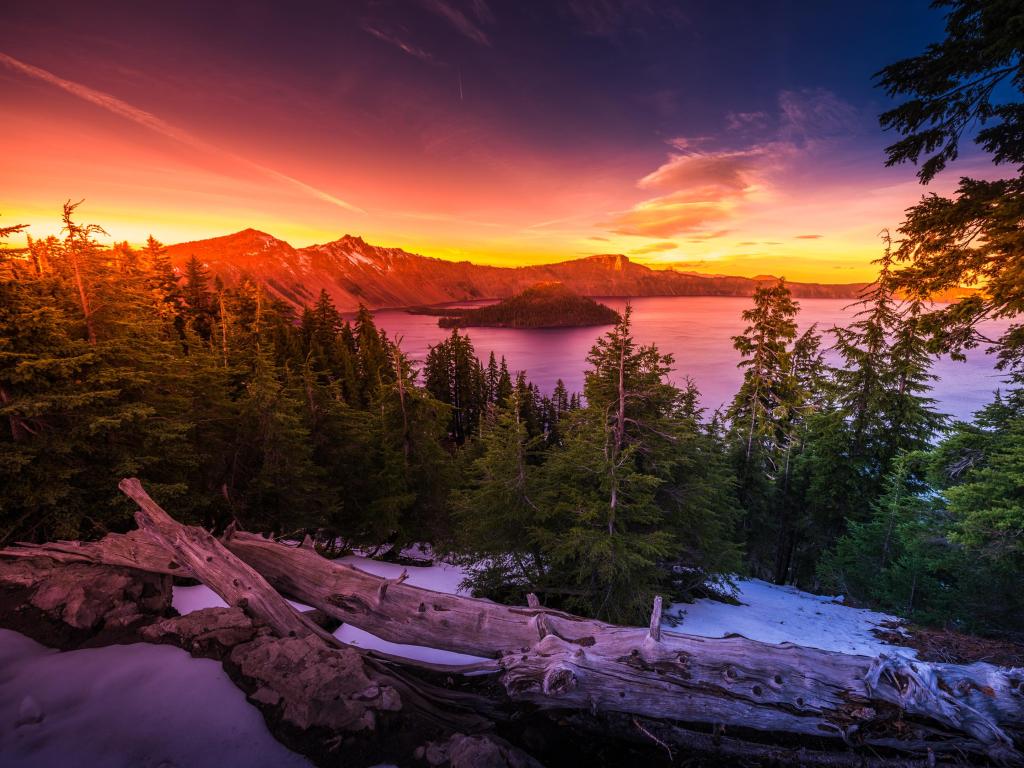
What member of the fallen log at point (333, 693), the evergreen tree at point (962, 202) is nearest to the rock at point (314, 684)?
the fallen log at point (333, 693)

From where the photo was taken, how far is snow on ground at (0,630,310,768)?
10.3 feet

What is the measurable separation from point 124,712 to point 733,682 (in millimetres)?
5696

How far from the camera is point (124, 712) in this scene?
3.52 meters

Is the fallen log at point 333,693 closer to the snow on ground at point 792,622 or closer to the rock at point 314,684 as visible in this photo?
the rock at point 314,684

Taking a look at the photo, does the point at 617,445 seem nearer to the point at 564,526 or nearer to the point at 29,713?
the point at 564,526

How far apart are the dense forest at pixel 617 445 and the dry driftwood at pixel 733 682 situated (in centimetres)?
355

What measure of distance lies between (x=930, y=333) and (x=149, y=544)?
1253cm

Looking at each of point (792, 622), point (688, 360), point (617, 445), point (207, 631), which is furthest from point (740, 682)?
point (688, 360)

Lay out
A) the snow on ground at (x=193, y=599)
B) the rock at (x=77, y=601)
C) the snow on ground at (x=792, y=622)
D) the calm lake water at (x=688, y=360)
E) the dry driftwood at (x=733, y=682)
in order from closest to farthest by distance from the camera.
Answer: the dry driftwood at (x=733, y=682), the rock at (x=77, y=601), the snow on ground at (x=193, y=599), the snow on ground at (x=792, y=622), the calm lake water at (x=688, y=360)

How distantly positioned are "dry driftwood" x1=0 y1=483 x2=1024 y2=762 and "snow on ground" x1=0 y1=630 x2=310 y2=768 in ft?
3.44

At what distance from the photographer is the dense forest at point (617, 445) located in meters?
6.04

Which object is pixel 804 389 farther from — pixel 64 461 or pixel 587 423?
pixel 64 461

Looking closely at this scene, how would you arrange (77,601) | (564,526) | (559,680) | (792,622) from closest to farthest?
(559,680) < (77,601) < (564,526) < (792,622)

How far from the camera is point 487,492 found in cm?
973
